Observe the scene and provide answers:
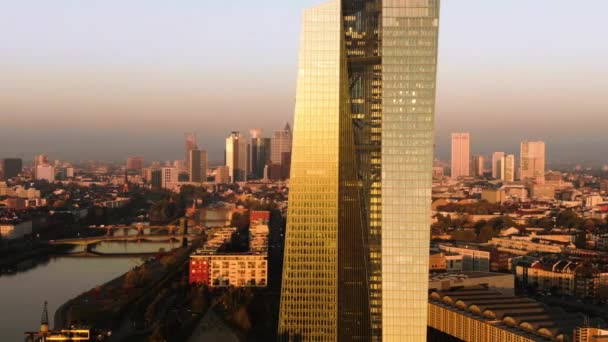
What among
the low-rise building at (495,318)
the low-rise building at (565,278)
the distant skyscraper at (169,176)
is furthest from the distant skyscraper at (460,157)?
the low-rise building at (495,318)

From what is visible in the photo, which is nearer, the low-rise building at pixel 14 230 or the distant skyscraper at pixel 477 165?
the low-rise building at pixel 14 230

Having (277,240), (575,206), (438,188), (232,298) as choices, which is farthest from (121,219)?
(232,298)

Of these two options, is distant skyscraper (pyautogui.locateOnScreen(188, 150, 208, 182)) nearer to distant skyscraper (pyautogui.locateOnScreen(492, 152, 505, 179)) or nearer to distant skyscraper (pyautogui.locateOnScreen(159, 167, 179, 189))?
distant skyscraper (pyautogui.locateOnScreen(159, 167, 179, 189))

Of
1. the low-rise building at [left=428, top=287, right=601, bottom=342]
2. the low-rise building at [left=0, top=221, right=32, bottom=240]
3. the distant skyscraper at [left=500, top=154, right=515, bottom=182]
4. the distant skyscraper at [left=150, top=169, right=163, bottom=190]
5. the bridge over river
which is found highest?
the distant skyscraper at [left=500, top=154, right=515, bottom=182]

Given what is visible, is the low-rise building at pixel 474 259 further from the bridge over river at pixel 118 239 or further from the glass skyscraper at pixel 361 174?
the bridge over river at pixel 118 239

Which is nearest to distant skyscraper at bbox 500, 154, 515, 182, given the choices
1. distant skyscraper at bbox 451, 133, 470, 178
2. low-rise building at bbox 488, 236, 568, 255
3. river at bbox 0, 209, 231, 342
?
distant skyscraper at bbox 451, 133, 470, 178

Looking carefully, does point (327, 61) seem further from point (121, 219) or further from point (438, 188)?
point (438, 188)
